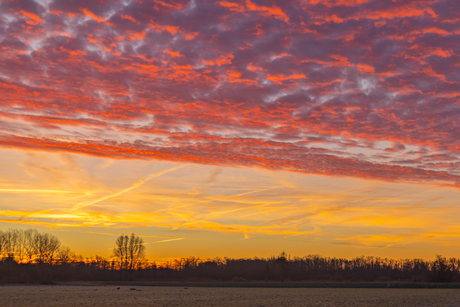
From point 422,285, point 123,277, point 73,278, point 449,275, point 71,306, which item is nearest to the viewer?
point 71,306

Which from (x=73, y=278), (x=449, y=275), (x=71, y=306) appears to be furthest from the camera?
(x=73, y=278)

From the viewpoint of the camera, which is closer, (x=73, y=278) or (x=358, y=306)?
(x=358, y=306)

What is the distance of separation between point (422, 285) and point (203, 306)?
73.6m

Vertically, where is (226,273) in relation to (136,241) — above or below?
below

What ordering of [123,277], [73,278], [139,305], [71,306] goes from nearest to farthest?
[71,306] → [139,305] → [73,278] → [123,277]

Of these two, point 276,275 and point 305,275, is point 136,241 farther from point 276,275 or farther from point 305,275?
point 305,275

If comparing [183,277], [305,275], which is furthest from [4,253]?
[305,275]

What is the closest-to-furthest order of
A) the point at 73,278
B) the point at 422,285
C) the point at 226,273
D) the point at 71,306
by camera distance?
1. the point at 71,306
2. the point at 422,285
3. the point at 73,278
4. the point at 226,273

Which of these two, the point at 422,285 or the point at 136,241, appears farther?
the point at 136,241

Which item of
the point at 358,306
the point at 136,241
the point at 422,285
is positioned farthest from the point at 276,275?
the point at 358,306

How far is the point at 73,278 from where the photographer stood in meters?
140

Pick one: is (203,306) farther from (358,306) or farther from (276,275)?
(276,275)

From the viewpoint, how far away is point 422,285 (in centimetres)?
8981

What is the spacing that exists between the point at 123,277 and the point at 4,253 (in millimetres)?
43213
